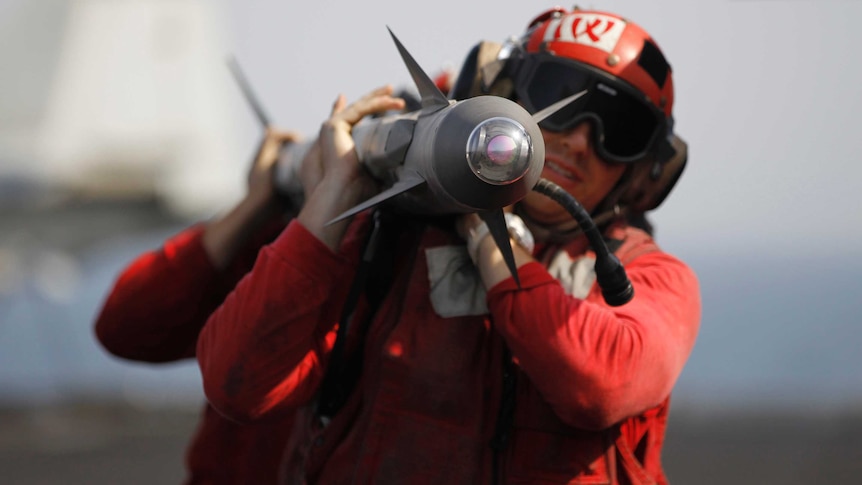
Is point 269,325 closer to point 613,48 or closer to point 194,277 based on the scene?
point 194,277

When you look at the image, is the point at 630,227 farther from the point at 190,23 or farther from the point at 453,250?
the point at 190,23

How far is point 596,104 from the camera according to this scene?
3.14 meters

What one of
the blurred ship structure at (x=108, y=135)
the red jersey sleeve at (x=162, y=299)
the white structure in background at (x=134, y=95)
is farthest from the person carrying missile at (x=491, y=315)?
the white structure in background at (x=134, y=95)

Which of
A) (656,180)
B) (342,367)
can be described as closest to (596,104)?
(656,180)

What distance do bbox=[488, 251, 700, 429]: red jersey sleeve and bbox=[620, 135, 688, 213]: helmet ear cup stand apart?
624mm

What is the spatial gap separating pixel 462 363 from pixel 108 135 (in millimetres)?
31238

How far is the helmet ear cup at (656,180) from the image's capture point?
3.35 metres

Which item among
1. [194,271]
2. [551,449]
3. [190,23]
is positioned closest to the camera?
[551,449]

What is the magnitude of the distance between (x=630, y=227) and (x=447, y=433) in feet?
3.15

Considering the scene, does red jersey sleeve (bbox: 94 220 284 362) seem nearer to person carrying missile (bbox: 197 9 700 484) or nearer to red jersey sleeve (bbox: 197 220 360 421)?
person carrying missile (bbox: 197 9 700 484)

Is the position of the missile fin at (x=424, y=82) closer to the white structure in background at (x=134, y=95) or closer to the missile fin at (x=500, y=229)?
the missile fin at (x=500, y=229)

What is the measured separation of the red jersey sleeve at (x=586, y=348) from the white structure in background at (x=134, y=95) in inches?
1150

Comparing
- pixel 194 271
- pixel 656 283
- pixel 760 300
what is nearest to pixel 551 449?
pixel 656 283

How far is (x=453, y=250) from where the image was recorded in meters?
3.09
